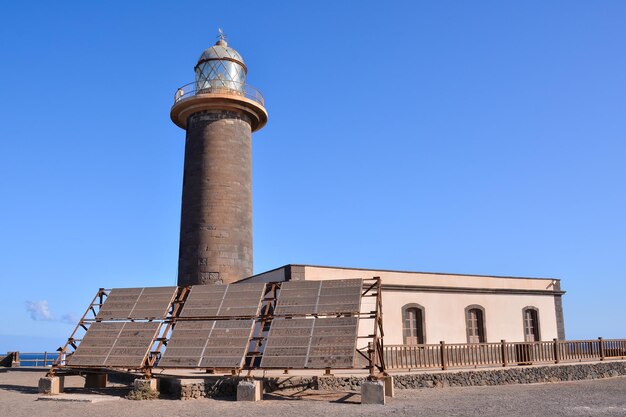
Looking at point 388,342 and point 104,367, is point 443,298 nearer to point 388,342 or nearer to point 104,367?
point 388,342

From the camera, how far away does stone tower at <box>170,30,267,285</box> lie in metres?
19.7

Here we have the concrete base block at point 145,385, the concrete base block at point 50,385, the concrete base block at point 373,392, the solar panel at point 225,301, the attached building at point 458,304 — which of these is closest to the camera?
the concrete base block at point 373,392

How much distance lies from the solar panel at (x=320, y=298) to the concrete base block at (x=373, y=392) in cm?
153

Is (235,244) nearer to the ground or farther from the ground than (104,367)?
farther from the ground

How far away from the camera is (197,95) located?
20.5 m

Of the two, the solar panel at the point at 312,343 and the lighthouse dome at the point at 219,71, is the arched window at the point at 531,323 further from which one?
the lighthouse dome at the point at 219,71

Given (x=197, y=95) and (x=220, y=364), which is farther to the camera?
(x=197, y=95)

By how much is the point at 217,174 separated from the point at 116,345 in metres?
8.31

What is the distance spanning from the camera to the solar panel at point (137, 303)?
13586 millimetres

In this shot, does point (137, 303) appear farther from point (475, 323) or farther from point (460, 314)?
point (475, 323)

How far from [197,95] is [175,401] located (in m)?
12.0

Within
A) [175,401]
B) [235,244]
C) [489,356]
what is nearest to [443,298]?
[489,356]

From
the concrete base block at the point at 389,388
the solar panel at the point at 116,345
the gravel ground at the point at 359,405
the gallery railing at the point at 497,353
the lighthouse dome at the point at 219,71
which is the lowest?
the gravel ground at the point at 359,405

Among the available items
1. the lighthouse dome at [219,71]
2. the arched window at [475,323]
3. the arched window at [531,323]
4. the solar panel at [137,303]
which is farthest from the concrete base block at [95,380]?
the arched window at [531,323]
